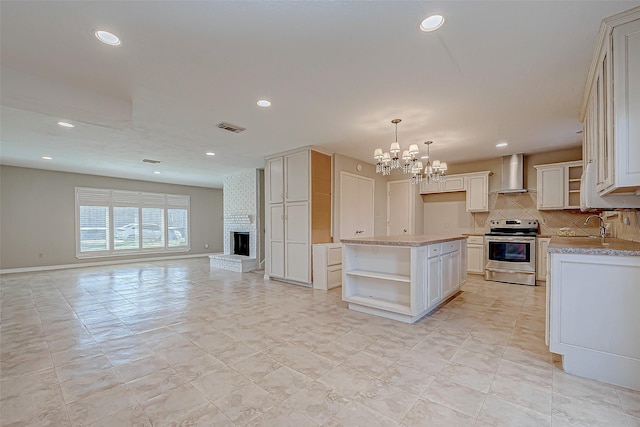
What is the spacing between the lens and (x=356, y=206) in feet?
20.9

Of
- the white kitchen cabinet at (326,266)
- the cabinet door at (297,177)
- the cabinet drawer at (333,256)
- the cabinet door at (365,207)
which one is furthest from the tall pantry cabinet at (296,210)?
the cabinet door at (365,207)

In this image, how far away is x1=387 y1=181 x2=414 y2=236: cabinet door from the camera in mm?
7117

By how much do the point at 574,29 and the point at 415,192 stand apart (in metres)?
5.13

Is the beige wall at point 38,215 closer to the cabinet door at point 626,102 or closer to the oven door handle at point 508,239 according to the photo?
the oven door handle at point 508,239

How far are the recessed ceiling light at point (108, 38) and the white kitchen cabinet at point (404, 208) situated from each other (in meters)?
6.22

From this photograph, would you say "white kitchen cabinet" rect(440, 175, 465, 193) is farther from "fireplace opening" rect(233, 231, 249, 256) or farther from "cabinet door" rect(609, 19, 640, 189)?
"fireplace opening" rect(233, 231, 249, 256)

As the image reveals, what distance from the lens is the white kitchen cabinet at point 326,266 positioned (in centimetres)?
507

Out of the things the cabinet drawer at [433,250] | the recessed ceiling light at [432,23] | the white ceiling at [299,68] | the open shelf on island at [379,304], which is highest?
the recessed ceiling light at [432,23]

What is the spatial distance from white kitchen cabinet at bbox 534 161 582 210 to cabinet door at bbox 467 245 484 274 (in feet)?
4.51

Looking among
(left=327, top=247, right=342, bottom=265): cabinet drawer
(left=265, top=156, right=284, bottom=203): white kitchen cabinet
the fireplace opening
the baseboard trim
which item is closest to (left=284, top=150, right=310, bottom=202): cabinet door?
(left=265, top=156, right=284, bottom=203): white kitchen cabinet

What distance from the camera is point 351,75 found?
2719 mm

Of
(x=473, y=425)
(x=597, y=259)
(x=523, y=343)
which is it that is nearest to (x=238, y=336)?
(x=473, y=425)

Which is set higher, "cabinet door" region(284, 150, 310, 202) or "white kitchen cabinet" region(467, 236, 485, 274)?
"cabinet door" region(284, 150, 310, 202)

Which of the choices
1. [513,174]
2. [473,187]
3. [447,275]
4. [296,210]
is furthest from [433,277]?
[513,174]
